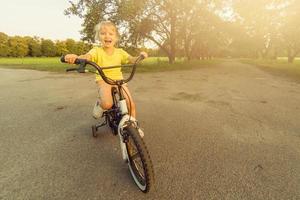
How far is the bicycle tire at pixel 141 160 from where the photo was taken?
2.47 meters

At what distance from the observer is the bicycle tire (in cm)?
247

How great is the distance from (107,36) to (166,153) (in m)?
1.92

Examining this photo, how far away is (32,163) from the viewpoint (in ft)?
11.1

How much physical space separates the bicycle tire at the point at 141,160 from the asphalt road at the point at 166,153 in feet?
0.33

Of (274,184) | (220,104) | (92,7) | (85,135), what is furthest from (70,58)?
(92,7)

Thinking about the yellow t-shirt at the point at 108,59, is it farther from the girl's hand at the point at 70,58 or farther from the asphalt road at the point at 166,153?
the asphalt road at the point at 166,153

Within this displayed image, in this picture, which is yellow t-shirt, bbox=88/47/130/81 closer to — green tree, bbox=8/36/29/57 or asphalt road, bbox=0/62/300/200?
asphalt road, bbox=0/62/300/200

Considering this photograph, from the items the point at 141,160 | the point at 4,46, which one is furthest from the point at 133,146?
the point at 4,46

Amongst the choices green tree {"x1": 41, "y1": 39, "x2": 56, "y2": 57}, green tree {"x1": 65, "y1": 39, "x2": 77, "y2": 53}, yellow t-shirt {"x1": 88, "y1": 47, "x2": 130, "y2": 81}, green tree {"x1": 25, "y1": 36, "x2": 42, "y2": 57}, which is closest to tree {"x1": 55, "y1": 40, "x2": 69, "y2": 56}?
green tree {"x1": 65, "y1": 39, "x2": 77, "y2": 53}

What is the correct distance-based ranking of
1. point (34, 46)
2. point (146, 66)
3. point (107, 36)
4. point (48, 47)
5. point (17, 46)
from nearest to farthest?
1. point (107, 36)
2. point (146, 66)
3. point (17, 46)
4. point (34, 46)
5. point (48, 47)

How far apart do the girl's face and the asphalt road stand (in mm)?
1616

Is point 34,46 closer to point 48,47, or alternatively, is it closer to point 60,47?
point 48,47

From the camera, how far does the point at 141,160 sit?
8.21ft

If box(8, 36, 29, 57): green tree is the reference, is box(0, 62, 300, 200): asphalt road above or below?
below
